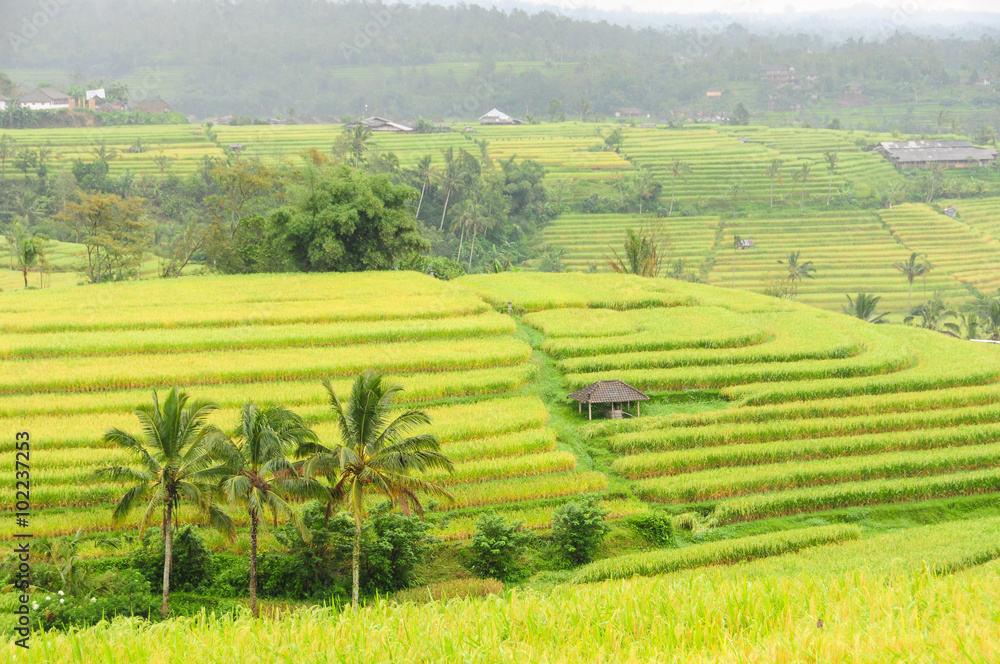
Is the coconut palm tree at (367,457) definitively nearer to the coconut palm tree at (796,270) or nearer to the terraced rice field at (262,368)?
the terraced rice field at (262,368)

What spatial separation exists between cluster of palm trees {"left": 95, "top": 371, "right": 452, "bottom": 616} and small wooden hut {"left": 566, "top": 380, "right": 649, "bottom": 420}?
7272 mm

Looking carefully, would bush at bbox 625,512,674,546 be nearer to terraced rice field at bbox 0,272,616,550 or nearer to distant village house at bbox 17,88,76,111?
terraced rice field at bbox 0,272,616,550

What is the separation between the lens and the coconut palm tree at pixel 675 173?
65.6m

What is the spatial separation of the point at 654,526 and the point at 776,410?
6145mm

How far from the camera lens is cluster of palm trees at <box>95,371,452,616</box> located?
39.8ft

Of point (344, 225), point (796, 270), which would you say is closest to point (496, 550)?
point (344, 225)

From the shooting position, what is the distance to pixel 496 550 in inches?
546

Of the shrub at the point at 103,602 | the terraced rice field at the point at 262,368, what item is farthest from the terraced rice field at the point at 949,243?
the shrub at the point at 103,602

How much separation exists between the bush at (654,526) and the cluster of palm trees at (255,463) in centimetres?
455

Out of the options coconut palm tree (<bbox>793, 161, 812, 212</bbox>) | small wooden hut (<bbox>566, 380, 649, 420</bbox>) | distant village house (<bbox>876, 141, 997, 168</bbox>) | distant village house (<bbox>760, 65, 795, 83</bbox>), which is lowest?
small wooden hut (<bbox>566, 380, 649, 420</bbox>)

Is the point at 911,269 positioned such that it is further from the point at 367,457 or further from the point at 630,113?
the point at 630,113

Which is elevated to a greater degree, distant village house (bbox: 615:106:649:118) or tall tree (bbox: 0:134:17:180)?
distant village house (bbox: 615:106:649:118)

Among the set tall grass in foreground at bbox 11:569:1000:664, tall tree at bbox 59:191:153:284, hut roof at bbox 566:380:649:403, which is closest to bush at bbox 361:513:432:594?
hut roof at bbox 566:380:649:403

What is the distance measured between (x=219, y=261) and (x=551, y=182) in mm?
36999
